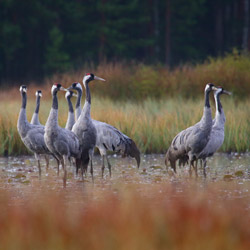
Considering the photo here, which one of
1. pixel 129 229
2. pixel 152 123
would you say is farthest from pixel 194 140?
pixel 129 229

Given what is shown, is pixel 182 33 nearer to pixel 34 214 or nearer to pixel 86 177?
pixel 86 177

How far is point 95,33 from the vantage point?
105 feet

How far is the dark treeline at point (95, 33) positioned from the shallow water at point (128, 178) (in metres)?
19.4

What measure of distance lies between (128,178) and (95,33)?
23.8 metres

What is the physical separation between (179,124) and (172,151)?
9.16ft

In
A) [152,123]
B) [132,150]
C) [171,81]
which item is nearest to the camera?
[132,150]

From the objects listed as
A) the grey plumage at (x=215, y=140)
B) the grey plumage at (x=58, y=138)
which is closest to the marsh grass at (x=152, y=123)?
the grey plumage at (x=215, y=140)

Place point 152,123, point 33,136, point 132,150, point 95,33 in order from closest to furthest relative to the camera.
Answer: point 33,136
point 132,150
point 152,123
point 95,33

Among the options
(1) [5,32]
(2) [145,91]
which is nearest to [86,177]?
(2) [145,91]

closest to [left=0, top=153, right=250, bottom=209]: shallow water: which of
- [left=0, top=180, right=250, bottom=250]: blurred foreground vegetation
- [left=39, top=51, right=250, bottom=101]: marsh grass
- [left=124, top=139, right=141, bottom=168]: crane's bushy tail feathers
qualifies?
[left=124, top=139, right=141, bottom=168]: crane's bushy tail feathers

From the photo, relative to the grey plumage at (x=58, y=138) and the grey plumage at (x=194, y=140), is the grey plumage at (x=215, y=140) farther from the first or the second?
the grey plumage at (x=58, y=138)

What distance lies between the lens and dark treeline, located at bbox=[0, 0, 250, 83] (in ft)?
99.4

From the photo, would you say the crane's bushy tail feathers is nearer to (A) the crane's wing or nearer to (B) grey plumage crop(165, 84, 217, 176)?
(A) the crane's wing

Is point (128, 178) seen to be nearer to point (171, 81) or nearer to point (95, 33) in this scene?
point (171, 81)
